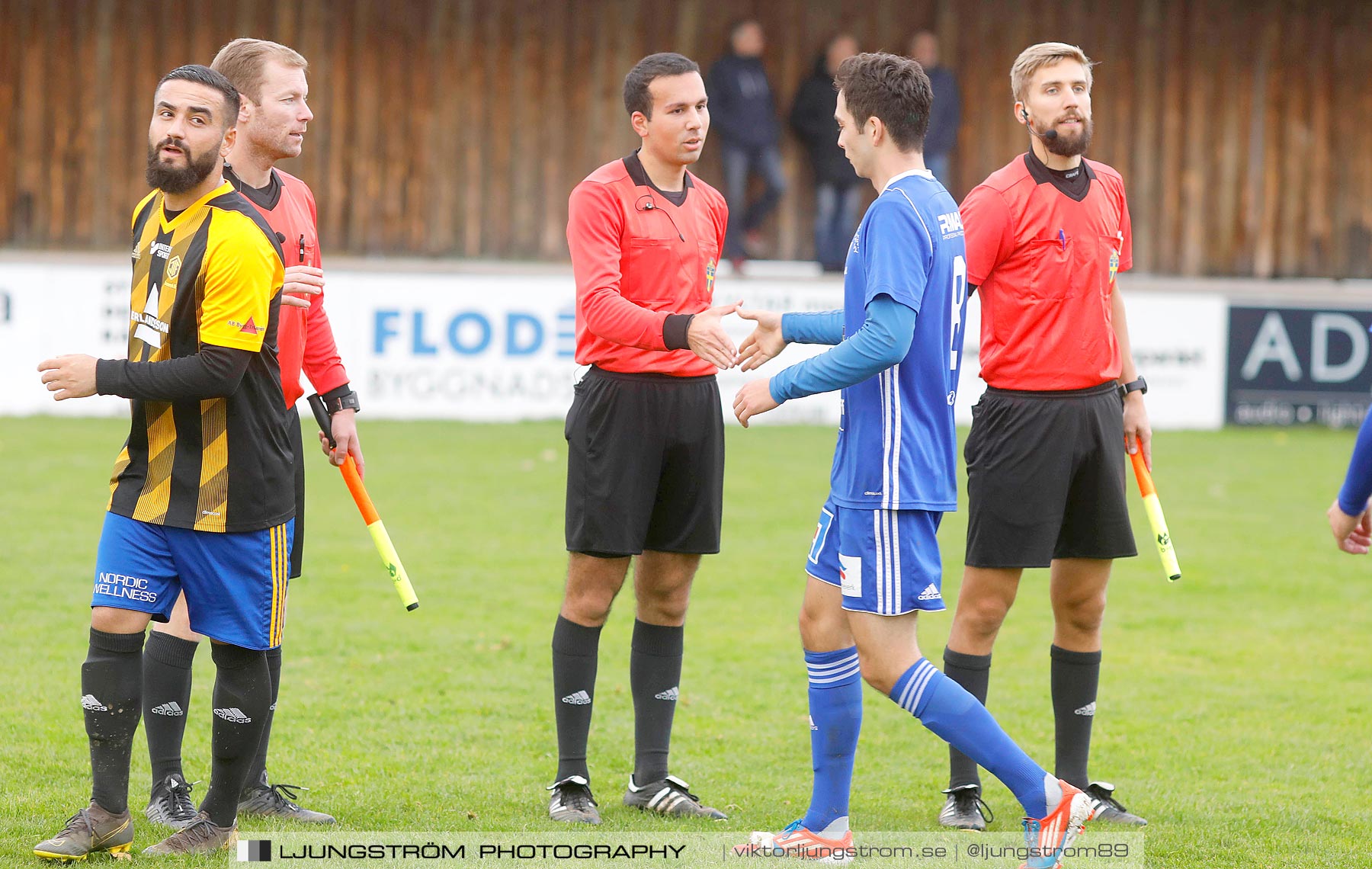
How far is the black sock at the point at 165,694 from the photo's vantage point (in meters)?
4.23

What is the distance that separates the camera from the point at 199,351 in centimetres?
374

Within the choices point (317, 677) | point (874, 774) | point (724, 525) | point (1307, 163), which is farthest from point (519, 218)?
point (874, 774)

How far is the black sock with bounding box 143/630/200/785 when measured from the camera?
166 inches

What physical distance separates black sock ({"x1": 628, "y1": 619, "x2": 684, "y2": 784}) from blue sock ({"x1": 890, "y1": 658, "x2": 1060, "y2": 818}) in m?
1.03

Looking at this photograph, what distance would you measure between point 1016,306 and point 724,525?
16.1 ft

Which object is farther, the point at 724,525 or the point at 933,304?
the point at 724,525

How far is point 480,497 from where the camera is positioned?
10.2 meters

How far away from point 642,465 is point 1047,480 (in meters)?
1.23

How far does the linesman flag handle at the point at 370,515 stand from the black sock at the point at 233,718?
1.78 ft

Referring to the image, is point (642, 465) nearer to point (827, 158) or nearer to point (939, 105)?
point (827, 158)

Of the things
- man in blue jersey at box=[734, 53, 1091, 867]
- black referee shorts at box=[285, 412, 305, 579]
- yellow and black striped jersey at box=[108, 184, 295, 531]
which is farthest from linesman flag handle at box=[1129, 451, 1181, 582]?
yellow and black striped jersey at box=[108, 184, 295, 531]

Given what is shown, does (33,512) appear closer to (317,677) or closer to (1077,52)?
(317,677)

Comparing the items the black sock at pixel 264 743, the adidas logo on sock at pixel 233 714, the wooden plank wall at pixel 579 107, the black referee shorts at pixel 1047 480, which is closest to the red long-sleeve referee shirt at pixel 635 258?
the black referee shorts at pixel 1047 480

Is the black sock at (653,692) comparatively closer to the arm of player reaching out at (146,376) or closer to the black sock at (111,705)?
the black sock at (111,705)
